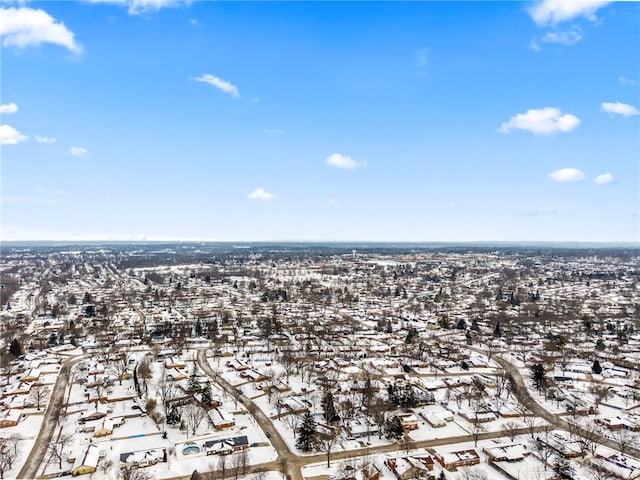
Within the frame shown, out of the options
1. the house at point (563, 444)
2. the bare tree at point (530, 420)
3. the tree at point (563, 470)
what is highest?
the tree at point (563, 470)

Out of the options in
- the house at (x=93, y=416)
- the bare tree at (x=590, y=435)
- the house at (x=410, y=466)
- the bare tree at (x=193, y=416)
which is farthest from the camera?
the house at (x=93, y=416)

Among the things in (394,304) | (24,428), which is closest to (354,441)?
(24,428)

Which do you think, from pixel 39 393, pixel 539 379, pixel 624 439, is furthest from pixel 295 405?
pixel 624 439

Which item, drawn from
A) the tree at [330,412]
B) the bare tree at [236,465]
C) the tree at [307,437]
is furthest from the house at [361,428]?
the bare tree at [236,465]

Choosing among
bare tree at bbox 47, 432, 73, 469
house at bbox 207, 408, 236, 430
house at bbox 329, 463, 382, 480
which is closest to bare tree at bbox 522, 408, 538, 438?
house at bbox 329, 463, 382, 480

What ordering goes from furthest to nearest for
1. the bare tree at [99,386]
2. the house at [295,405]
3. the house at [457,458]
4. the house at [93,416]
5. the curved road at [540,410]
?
the bare tree at [99,386] < the house at [295,405] < the house at [93,416] < the curved road at [540,410] < the house at [457,458]

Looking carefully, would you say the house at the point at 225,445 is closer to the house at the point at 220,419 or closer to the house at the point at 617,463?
the house at the point at 220,419
